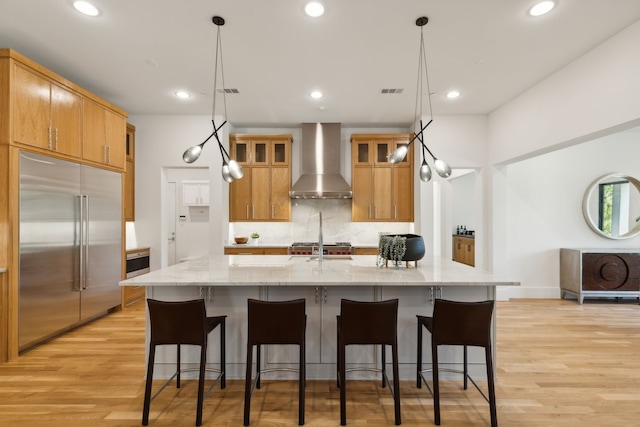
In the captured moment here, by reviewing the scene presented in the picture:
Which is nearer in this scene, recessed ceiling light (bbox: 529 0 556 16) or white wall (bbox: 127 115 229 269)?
recessed ceiling light (bbox: 529 0 556 16)

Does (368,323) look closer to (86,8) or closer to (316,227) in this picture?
(86,8)

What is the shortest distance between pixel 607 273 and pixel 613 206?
1194 mm

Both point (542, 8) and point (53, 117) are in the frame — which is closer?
point (542, 8)

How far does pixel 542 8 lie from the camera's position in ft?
8.59

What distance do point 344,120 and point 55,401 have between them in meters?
4.96

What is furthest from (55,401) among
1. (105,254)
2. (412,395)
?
(412,395)

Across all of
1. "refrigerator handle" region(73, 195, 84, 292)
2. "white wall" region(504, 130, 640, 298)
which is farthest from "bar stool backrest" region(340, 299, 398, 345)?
"white wall" region(504, 130, 640, 298)

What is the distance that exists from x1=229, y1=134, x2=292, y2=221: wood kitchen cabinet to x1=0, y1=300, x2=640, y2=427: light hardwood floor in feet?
8.79

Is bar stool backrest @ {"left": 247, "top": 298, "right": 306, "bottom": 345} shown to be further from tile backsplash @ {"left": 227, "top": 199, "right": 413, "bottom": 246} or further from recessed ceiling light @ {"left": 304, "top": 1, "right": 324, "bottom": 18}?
tile backsplash @ {"left": 227, "top": 199, "right": 413, "bottom": 246}

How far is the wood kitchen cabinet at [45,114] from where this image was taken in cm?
309

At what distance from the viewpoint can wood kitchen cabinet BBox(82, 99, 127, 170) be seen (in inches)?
156

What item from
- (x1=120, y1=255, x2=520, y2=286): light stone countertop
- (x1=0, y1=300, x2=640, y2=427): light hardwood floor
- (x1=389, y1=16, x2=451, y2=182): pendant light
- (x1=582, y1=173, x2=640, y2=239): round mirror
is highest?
(x1=389, y1=16, x2=451, y2=182): pendant light

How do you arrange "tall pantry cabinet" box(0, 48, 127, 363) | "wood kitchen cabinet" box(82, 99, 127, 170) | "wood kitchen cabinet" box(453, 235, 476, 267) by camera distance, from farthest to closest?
"wood kitchen cabinet" box(453, 235, 476, 267)
"wood kitchen cabinet" box(82, 99, 127, 170)
"tall pantry cabinet" box(0, 48, 127, 363)

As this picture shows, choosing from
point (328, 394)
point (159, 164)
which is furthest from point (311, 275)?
point (159, 164)
